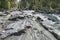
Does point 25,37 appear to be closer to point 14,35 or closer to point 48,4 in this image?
point 14,35

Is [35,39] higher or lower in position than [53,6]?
higher

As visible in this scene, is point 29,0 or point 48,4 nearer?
point 48,4

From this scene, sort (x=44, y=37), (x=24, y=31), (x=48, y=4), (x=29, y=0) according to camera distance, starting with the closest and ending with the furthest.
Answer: (x=44, y=37) → (x=24, y=31) → (x=48, y=4) → (x=29, y=0)

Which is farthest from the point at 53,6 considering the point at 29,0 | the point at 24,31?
the point at 24,31

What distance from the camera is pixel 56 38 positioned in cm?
605

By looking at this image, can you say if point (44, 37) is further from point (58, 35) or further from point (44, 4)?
point (44, 4)

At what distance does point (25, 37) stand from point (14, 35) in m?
0.58

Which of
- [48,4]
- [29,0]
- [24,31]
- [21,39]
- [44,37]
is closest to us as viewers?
[21,39]

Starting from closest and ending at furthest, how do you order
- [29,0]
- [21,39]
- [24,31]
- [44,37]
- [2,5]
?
[21,39] < [44,37] < [24,31] < [2,5] < [29,0]

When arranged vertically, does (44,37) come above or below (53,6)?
above

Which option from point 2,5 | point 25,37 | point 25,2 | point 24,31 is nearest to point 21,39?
point 25,37

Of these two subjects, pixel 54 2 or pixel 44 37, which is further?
pixel 54 2

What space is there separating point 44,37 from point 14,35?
1.35m

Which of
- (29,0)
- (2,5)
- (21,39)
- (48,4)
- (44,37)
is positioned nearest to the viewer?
(21,39)
